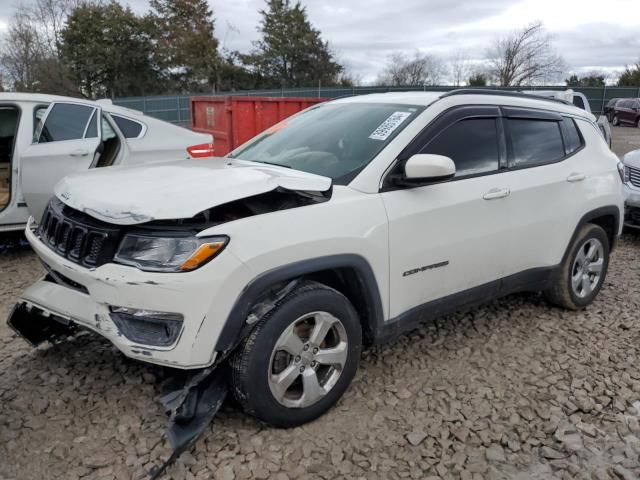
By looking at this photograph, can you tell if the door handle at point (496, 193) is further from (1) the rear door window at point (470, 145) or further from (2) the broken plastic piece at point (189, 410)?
(2) the broken plastic piece at point (189, 410)

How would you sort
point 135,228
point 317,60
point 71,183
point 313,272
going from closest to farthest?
1. point 135,228
2. point 313,272
3. point 71,183
4. point 317,60

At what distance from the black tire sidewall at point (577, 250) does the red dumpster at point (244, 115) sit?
6008 millimetres

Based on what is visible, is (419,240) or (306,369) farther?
(419,240)

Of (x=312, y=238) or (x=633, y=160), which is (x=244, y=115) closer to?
(x=633, y=160)

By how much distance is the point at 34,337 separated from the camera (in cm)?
322

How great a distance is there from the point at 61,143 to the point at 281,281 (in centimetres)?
380

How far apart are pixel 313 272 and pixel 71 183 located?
4.66ft

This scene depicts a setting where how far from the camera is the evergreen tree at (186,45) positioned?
39.3m

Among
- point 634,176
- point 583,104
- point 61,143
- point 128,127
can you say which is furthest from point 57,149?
point 583,104

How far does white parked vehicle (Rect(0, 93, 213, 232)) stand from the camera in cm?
500

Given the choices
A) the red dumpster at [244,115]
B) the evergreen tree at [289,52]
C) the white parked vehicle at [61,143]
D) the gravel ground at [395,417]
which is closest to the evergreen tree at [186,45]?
the evergreen tree at [289,52]

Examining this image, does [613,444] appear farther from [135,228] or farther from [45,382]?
[45,382]

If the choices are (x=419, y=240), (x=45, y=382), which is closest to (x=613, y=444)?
(x=419, y=240)

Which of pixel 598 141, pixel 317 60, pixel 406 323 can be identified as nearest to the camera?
pixel 406 323
